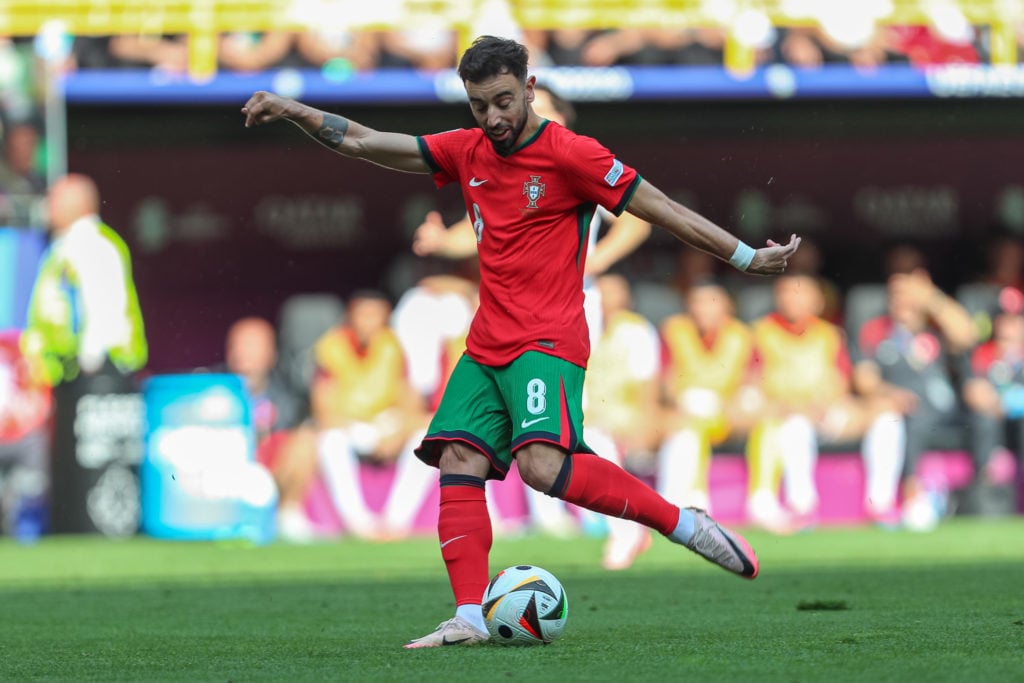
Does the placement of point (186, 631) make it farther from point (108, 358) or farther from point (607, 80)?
point (607, 80)

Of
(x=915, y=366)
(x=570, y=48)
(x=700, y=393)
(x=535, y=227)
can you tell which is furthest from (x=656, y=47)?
(x=535, y=227)

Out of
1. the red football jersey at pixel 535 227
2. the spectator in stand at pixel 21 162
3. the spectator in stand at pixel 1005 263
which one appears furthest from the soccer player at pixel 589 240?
the spectator in stand at pixel 1005 263

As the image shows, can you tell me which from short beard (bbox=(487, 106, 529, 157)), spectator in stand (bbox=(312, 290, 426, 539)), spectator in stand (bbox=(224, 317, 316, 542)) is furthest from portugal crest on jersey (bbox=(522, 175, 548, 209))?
spectator in stand (bbox=(312, 290, 426, 539))

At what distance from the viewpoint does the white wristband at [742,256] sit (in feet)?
18.6

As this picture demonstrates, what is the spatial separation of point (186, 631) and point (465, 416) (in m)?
1.42

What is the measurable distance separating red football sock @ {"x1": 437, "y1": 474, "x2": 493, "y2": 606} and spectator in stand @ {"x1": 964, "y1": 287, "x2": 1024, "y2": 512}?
1018 cm

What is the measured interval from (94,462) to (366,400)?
2.07 m

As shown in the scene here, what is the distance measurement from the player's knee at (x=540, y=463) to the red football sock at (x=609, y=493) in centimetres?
3

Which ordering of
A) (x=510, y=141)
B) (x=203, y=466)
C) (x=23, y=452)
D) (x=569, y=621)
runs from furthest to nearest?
1. (x=23, y=452)
2. (x=203, y=466)
3. (x=569, y=621)
4. (x=510, y=141)

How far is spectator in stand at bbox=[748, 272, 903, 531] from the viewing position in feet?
46.9

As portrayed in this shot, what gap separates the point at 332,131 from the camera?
587 centimetres

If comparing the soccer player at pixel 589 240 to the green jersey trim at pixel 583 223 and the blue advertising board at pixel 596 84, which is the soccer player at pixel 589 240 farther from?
the blue advertising board at pixel 596 84

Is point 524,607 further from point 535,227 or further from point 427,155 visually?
point 427,155

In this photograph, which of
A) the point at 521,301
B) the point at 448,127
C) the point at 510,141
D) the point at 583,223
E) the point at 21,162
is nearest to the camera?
the point at 510,141
